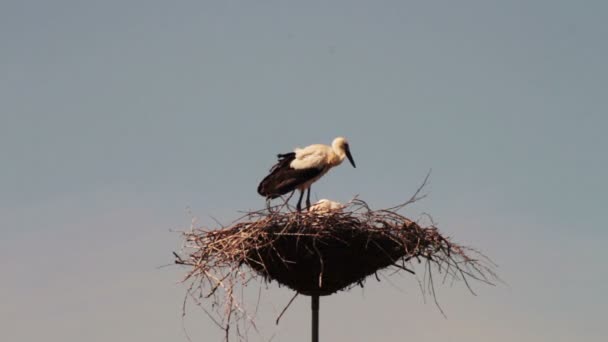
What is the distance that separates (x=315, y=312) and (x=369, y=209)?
38.2 inches

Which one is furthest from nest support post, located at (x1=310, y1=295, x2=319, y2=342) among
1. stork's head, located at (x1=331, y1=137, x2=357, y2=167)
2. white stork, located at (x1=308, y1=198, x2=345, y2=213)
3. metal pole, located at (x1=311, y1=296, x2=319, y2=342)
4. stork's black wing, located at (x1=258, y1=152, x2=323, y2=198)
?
stork's head, located at (x1=331, y1=137, x2=357, y2=167)

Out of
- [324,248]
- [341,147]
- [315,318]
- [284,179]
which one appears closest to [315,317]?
[315,318]

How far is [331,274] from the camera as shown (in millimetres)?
9227

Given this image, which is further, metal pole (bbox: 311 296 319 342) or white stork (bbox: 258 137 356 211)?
white stork (bbox: 258 137 356 211)

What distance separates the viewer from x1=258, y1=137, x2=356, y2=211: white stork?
10.5m

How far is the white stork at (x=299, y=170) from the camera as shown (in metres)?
10.5

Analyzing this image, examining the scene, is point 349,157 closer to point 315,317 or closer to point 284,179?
point 284,179

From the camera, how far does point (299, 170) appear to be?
10.6 meters

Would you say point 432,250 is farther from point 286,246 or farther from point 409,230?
point 286,246

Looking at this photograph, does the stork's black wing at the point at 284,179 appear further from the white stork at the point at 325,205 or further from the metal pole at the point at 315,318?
the metal pole at the point at 315,318

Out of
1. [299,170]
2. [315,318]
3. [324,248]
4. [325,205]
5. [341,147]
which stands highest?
[341,147]

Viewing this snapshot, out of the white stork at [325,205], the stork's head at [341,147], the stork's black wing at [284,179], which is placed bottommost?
the white stork at [325,205]

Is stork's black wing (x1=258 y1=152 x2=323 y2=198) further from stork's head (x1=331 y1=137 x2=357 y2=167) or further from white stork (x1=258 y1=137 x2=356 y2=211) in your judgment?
stork's head (x1=331 y1=137 x2=357 y2=167)

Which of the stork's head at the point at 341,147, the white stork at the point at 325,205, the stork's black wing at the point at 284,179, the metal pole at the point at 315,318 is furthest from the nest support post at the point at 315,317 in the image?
the stork's head at the point at 341,147
